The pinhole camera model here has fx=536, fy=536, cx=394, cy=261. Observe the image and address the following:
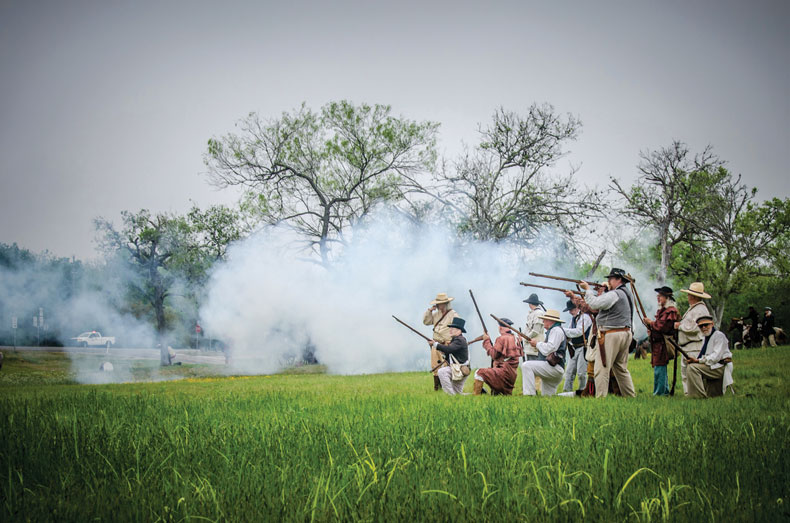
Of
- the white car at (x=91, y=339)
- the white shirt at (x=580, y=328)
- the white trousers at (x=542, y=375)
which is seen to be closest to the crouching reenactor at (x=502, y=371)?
the white trousers at (x=542, y=375)

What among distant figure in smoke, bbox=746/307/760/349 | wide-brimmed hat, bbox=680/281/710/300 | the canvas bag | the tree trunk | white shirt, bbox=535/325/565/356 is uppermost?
the tree trunk

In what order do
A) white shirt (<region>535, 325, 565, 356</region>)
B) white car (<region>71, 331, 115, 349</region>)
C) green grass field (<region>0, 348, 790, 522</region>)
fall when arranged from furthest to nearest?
white car (<region>71, 331, 115, 349</region>) → white shirt (<region>535, 325, 565, 356</region>) → green grass field (<region>0, 348, 790, 522</region>)

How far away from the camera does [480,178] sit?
26094 millimetres

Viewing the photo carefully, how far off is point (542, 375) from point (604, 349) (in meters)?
1.35

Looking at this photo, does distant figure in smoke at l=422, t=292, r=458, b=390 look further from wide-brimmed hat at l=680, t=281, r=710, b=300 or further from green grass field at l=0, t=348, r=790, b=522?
green grass field at l=0, t=348, r=790, b=522

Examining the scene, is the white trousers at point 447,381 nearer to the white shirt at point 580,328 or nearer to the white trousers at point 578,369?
the white shirt at point 580,328

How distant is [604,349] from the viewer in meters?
→ 9.76

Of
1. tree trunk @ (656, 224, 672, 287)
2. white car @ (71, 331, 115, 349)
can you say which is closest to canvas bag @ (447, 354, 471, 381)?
tree trunk @ (656, 224, 672, 287)

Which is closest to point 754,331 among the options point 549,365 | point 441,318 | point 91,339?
point 441,318

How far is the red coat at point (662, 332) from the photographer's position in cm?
1054

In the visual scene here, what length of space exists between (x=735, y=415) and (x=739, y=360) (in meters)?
12.2

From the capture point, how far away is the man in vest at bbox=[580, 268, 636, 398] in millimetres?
9633

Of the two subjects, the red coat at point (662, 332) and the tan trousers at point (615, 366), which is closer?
the tan trousers at point (615, 366)

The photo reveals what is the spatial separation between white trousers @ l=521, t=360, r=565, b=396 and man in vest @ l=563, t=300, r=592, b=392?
100 centimetres
